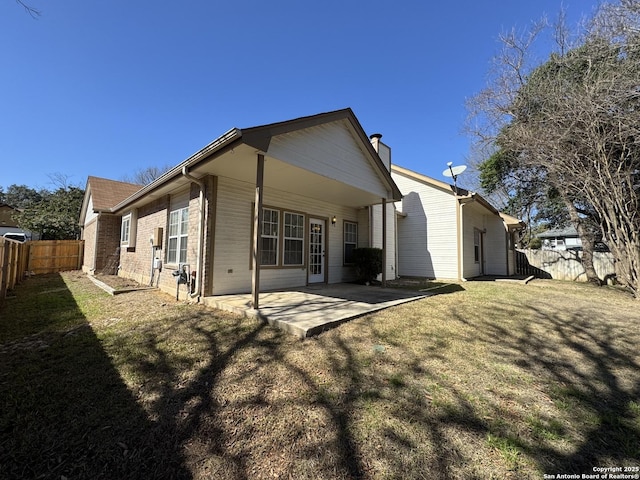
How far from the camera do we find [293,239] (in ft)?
27.5

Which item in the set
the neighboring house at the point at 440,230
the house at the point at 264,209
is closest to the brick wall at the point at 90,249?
the house at the point at 264,209

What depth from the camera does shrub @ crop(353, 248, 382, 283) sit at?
31.8 feet

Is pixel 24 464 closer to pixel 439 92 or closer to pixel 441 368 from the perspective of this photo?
pixel 441 368

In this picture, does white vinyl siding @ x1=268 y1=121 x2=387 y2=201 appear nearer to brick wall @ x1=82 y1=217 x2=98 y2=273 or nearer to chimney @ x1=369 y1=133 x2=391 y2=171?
chimney @ x1=369 y1=133 x2=391 y2=171

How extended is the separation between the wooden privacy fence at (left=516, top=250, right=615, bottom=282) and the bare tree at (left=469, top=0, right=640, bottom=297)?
14.8ft

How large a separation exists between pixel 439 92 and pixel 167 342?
1395 centimetres

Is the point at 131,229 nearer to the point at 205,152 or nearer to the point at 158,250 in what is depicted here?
the point at 158,250

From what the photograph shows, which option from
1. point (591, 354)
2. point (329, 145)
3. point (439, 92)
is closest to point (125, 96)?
point (329, 145)

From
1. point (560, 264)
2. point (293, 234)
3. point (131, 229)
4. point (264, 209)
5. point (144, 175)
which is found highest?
point (144, 175)

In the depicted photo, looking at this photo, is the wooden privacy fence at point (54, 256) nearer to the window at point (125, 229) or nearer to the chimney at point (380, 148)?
the window at point (125, 229)

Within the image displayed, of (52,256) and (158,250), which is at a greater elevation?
(158,250)

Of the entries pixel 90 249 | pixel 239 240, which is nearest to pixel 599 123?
pixel 239 240

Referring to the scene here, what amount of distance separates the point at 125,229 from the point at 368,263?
10860 millimetres

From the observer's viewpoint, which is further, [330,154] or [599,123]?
[599,123]
